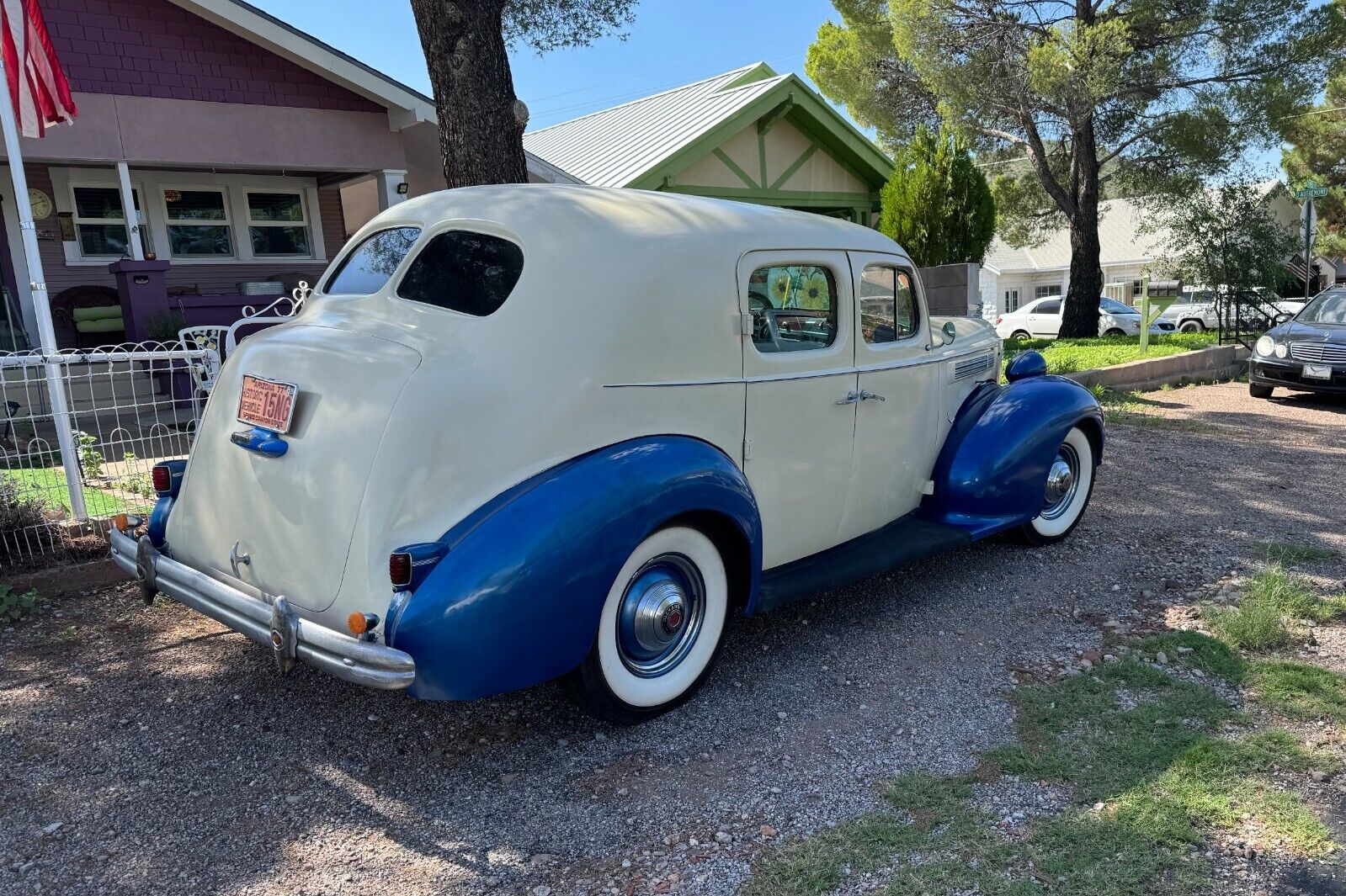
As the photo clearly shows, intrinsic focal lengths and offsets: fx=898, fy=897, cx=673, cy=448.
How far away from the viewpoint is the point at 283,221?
13.4 m

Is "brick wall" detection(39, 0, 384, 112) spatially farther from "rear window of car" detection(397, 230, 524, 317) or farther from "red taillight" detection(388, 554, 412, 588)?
"red taillight" detection(388, 554, 412, 588)

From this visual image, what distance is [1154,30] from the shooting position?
14.4 meters

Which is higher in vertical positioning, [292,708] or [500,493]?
[500,493]

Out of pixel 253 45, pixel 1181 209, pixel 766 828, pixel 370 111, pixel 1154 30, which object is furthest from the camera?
pixel 1181 209

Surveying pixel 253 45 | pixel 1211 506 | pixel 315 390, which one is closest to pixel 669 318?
pixel 315 390

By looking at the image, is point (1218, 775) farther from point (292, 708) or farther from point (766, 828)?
point (292, 708)

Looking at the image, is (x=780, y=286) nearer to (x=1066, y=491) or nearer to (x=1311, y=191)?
(x=1066, y=491)

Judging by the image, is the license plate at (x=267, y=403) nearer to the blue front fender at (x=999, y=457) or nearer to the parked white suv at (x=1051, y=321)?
the blue front fender at (x=999, y=457)

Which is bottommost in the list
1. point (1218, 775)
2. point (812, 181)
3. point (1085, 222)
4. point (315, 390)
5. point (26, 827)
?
Result: point (1218, 775)

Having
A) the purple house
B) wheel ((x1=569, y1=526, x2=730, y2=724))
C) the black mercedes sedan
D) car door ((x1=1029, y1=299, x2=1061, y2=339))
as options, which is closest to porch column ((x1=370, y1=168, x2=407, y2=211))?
the purple house

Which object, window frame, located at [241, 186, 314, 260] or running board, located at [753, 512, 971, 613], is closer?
running board, located at [753, 512, 971, 613]

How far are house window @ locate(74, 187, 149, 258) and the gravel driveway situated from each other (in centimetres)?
917

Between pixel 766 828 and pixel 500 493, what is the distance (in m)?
1.39

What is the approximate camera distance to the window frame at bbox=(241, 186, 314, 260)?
1303 centimetres
